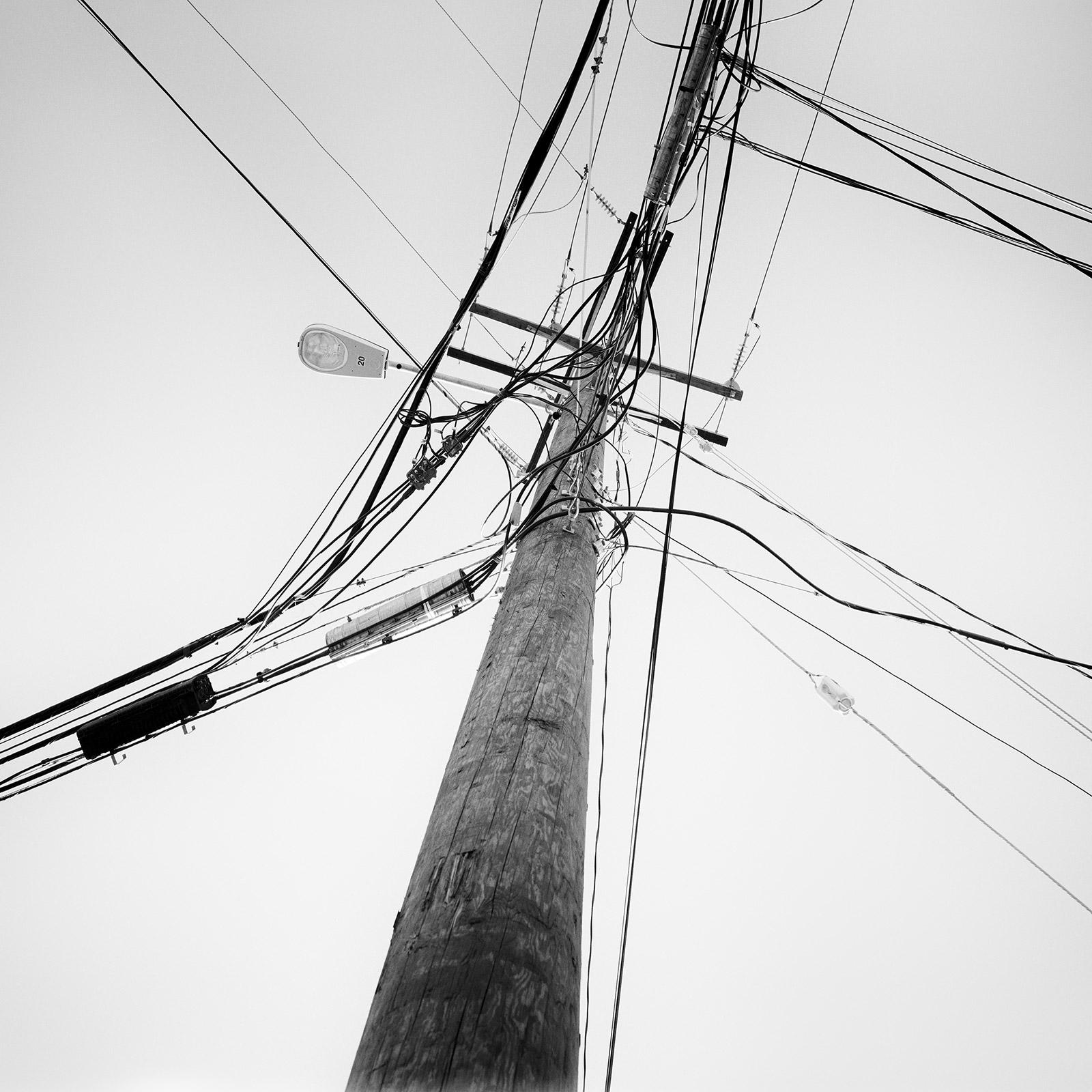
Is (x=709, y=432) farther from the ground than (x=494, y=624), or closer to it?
farther from the ground

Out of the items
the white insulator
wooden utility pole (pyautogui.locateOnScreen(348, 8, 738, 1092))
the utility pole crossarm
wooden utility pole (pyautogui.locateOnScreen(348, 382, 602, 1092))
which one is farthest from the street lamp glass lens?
the white insulator

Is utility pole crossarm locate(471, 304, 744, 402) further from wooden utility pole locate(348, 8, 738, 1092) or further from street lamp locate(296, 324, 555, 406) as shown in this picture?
wooden utility pole locate(348, 8, 738, 1092)

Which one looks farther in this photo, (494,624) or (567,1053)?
(494,624)

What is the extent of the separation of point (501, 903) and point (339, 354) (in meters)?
3.38

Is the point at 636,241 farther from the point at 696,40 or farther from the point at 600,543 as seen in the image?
the point at 600,543

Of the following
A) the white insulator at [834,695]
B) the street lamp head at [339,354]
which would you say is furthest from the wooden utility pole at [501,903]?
the street lamp head at [339,354]

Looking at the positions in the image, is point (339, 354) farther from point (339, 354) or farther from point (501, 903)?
point (501, 903)

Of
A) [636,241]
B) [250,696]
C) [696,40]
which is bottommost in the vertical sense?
[250,696]

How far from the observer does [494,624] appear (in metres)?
2.13

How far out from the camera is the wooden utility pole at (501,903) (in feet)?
3.05

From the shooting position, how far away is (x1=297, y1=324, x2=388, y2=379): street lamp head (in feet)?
12.2

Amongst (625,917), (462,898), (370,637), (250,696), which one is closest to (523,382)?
(370,637)

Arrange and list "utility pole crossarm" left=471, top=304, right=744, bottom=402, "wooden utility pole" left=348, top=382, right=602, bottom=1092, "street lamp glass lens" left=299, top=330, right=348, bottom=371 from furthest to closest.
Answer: "utility pole crossarm" left=471, top=304, right=744, bottom=402, "street lamp glass lens" left=299, top=330, right=348, bottom=371, "wooden utility pole" left=348, top=382, right=602, bottom=1092

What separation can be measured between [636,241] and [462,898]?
3.01 meters
